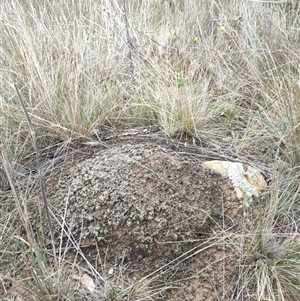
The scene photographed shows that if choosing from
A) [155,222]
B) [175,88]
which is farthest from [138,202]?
[175,88]

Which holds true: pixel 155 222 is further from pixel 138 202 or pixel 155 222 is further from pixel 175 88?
pixel 175 88

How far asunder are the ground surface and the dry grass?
0.13 m

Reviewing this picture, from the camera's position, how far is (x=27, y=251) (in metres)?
1.33

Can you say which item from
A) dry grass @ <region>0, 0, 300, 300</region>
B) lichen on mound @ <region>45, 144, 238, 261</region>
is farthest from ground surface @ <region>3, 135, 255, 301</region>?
dry grass @ <region>0, 0, 300, 300</region>

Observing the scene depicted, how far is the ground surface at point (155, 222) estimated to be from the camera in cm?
139

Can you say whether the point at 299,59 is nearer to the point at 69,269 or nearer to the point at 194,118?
the point at 194,118

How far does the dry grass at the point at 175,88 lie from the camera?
1.46m

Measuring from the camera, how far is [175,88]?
2.09 meters

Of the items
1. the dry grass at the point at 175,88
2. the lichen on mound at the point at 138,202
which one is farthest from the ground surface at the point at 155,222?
the dry grass at the point at 175,88

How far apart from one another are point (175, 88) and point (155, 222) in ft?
2.75

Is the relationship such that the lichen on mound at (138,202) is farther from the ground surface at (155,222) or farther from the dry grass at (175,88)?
the dry grass at (175,88)

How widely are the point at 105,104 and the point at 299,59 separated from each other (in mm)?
1092

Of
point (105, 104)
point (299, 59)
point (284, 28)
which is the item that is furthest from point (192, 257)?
point (284, 28)

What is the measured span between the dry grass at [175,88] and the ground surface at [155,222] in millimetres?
126
